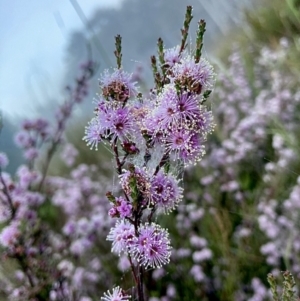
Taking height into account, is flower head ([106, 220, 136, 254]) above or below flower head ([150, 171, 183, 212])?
below

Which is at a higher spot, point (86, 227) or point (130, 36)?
point (130, 36)

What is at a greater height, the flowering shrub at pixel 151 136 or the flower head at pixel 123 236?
the flowering shrub at pixel 151 136

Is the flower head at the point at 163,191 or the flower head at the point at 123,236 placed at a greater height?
the flower head at the point at 163,191

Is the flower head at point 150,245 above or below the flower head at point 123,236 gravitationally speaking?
below

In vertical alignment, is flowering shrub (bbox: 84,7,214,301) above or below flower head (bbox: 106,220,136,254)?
above

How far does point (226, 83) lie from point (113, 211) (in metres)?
1.27

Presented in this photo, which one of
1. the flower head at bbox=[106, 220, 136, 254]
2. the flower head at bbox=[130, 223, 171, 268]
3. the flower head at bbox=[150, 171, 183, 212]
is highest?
the flower head at bbox=[150, 171, 183, 212]

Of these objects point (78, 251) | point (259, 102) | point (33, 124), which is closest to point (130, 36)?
point (259, 102)

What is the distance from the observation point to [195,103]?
0.35m

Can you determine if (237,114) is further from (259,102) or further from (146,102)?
(146,102)

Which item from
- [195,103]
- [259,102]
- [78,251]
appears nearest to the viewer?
[195,103]

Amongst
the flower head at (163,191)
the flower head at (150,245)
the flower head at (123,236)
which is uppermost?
the flower head at (163,191)

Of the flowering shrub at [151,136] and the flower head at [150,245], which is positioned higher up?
the flowering shrub at [151,136]

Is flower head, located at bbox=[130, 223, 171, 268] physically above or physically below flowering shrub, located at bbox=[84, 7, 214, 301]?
below
